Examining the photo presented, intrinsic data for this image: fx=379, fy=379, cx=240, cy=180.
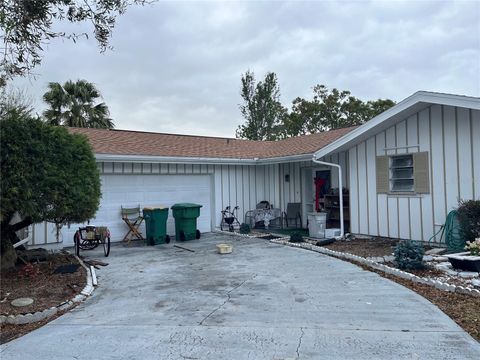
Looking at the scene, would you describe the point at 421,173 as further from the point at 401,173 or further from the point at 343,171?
the point at 343,171

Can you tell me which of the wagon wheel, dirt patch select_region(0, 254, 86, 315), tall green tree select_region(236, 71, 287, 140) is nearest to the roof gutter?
the wagon wheel

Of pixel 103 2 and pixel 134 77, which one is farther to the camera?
pixel 134 77

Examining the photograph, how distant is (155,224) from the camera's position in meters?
10.2

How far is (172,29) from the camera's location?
864 cm

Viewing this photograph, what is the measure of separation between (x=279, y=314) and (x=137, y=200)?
749cm

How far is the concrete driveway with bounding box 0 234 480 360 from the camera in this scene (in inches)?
142

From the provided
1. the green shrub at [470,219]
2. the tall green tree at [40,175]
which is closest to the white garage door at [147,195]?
the tall green tree at [40,175]

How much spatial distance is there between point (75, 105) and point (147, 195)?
10886 mm

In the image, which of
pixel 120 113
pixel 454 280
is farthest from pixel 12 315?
pixel 120 113

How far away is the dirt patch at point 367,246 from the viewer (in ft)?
27.0

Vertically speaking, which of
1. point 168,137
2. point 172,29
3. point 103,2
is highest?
point 172,29

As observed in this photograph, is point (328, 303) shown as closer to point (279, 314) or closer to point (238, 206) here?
point (279, 314)

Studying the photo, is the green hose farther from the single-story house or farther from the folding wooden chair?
the folding wooden chair

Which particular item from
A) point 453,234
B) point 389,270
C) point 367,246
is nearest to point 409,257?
point 389,270
